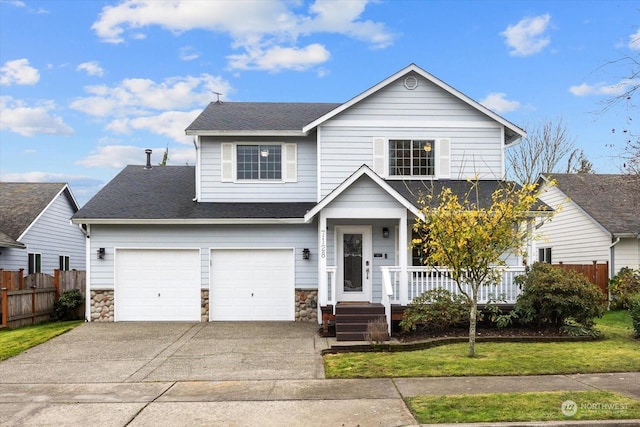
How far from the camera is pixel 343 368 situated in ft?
34.2

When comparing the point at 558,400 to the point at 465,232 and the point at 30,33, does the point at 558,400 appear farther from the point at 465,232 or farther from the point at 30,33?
the point at 30,33

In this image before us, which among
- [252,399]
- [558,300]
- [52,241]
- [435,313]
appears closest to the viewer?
[252,399]

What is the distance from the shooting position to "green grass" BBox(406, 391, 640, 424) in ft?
23.4

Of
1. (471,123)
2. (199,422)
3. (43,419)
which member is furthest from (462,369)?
(471,123)

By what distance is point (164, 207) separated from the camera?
17.6 meters

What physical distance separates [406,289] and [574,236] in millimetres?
11549

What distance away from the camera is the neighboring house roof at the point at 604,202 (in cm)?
2025

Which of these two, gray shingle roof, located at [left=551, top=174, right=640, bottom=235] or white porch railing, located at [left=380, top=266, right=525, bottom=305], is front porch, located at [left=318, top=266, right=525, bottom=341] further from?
gray shingle roof, located at [left=551, top=174, right=640, bottom=235]

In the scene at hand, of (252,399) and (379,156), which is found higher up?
(379,156)

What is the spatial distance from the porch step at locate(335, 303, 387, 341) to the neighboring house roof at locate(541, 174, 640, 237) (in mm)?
9488

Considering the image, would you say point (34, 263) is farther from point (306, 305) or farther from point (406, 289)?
point (406, 289)

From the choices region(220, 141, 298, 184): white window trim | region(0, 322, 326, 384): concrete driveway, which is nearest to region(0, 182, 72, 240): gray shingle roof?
region(0, 322, 326, 384): concrete driveway

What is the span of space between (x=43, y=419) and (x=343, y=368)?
490 centimetres

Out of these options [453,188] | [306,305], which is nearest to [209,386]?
[306,305]
